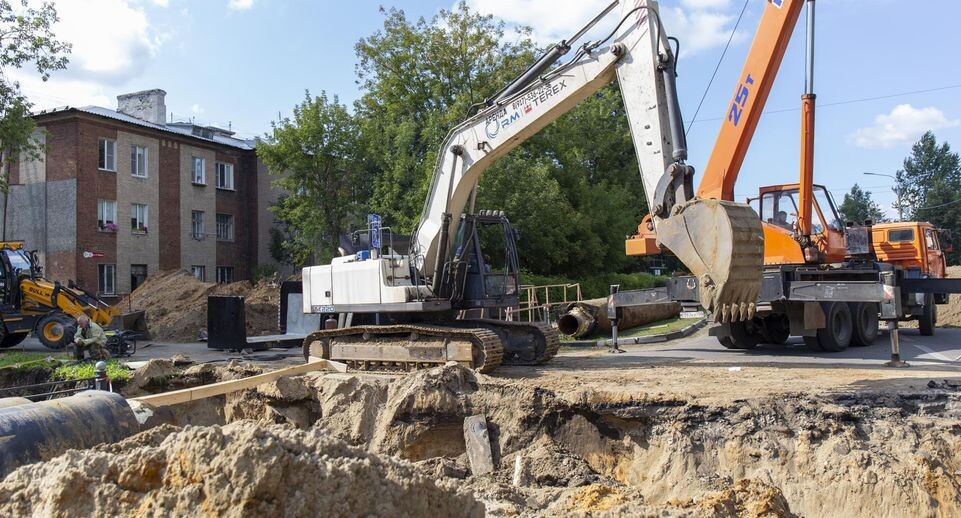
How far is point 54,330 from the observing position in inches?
696

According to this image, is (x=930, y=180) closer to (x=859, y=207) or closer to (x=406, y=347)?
(x=859, y=207)

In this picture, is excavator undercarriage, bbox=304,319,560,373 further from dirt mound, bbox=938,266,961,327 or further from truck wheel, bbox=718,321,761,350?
dirt mound, bbox=938,266,961,327

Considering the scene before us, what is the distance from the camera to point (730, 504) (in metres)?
5.39

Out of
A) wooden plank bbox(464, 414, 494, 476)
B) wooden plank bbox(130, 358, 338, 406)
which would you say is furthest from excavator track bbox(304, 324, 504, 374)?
wooden plank bbox(464, 414, 494, 476)

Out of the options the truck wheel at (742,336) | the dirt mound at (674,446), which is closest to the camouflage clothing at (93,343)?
the dirt mound at (674,446)

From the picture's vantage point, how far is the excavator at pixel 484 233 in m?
9.10

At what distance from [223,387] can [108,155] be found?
23.5 m

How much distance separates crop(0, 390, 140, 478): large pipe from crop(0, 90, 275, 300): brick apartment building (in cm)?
2200

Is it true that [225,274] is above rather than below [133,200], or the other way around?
below

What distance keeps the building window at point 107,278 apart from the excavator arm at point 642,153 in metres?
21.1

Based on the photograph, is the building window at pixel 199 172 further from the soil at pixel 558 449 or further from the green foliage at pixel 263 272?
the soil at pixel 558 449

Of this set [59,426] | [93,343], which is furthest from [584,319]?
[59,426]

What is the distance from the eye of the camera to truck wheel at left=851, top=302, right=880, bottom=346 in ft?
43.2

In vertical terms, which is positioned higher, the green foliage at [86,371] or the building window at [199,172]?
the building window at [199,172]
